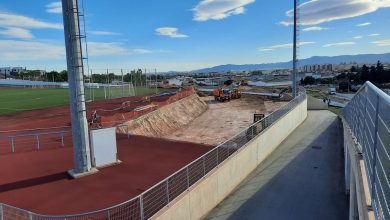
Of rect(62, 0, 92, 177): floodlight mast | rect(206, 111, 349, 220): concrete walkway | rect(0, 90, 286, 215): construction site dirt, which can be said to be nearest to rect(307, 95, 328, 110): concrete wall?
rect(206, 111, 349, 220): concrete walkway

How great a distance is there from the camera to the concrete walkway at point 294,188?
13.2m

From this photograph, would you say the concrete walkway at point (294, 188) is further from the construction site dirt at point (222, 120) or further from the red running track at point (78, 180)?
the construction site dirt at point (222, 120)

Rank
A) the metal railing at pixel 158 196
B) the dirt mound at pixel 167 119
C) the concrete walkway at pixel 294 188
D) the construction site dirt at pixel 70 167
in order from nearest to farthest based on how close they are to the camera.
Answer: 1. the metal railing at pixel 158 196
2. the construction site dirt at pixel 70 167
3. the concrete walkway at pixel 294 188
4. the dirt mound at pixel 167 119

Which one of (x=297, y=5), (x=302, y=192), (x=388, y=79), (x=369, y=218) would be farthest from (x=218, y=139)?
(x=369, y=218)

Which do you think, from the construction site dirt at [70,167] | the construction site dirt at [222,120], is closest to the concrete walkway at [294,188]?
the construction site dirt at [70,167]

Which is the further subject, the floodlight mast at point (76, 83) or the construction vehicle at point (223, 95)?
the construction vehicle at point (223, 95)

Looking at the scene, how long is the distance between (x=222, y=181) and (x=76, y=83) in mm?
7490

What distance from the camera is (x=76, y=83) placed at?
42.7 feet

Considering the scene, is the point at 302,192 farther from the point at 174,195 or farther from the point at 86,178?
the point at 86,178

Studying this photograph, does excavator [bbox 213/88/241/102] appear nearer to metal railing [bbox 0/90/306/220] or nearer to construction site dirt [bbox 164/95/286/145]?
construction site dirt [bbox 164/95/286/145]

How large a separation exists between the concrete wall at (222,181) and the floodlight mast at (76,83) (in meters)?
4.95

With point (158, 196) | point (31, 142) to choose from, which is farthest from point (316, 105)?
point (158, 196)

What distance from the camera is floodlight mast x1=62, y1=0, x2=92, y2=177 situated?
12688 millimetres

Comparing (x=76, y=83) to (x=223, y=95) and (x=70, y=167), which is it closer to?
(x=70, y=167)
